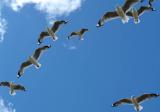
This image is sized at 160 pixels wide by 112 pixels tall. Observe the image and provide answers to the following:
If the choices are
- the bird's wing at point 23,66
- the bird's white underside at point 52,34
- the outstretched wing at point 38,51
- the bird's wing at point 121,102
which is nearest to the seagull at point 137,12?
the bird's white underside at point 52,34

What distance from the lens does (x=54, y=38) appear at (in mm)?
43844

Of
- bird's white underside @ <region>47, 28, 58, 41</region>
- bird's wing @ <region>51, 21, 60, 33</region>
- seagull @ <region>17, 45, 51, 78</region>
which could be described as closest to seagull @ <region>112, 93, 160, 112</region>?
bird's white underside @ <region>47, 28, 58, 41</region>

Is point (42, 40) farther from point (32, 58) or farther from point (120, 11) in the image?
point (120, 11)

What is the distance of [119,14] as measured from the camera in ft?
139

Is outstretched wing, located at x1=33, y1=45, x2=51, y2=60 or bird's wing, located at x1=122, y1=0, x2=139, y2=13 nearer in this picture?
bird's wing, located at x1=122, y1=0, x2=139, y2=13

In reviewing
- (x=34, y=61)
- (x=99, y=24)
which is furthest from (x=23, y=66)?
(x=99, y=24)

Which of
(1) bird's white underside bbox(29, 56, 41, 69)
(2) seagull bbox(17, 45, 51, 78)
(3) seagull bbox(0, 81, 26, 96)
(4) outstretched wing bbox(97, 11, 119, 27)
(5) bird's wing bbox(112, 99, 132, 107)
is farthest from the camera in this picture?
(3) seagull bbox(0, 81, 26, 96)

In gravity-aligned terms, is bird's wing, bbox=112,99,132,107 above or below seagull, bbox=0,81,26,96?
below

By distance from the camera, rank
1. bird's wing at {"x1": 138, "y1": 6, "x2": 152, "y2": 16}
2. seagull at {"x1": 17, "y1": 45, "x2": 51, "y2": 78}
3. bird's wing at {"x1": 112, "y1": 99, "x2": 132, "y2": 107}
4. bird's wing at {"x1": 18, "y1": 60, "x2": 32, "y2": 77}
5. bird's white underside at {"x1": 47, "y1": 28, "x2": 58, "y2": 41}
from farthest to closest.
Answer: bird's wing at {"x1": 18, "y1": 60, "x2": 32, "y2": 77} < seagull at {"x1": 17, "y1": 45, "x2": 51, "y2": 78} < bird's white underside at {"x1": 47, "y1": 28, "x2": 58, "y2": 41} < bird's wing at {"x1": 112, "y1": 99, "x2": 132, "y2": 107} < bird's wing at {"x1": 138, "y1": 6, "x2": 152, "y2": 16}

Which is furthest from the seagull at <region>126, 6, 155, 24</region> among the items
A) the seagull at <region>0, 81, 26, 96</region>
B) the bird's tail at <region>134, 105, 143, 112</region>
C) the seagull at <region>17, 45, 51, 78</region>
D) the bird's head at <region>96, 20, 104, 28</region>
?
the seagull at <region>0, 81, 26, 96</region>

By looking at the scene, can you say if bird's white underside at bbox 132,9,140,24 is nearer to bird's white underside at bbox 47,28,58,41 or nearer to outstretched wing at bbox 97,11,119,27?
outstretched wing at bbox 97,11,119,27

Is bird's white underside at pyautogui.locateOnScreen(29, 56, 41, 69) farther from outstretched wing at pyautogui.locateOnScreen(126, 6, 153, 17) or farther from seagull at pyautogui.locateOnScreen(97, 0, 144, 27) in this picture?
outstretched wing at pyautogui.locateOnScreen(126, 6, 153, 17)

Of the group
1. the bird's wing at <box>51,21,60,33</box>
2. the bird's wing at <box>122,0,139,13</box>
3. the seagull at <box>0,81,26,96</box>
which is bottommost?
the seagull at <box>0,81,26,96</box>

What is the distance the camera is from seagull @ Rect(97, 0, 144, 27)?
4175cm
